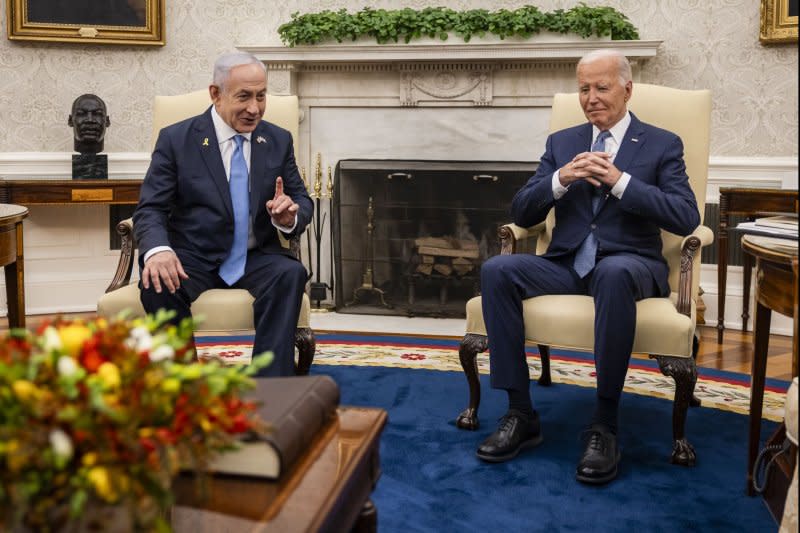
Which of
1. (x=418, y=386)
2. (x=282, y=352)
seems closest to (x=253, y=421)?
(x=282, y=352)

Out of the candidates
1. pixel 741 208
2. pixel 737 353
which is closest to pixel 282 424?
pixel 737 353

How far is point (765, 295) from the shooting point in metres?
2.56

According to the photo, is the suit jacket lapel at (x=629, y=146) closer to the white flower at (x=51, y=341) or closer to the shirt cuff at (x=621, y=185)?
the shirt cuff at (x=621, y=185)

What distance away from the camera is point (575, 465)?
9.74ft

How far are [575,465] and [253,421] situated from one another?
193cm

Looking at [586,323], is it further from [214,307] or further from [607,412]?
[214,307]

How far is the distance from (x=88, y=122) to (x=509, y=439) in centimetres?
339

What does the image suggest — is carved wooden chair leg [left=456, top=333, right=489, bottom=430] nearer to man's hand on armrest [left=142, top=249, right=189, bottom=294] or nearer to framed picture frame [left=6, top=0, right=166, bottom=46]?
man's hand on armrest [left=142, top=249, right=189, bottom=294]

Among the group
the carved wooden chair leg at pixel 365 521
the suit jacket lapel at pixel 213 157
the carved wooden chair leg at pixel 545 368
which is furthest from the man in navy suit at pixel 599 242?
the carved wooden chair leg at pixel 365 521

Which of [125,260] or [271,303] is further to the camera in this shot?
[125,260]

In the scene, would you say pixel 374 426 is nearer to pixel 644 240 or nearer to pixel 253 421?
pixel 253 421

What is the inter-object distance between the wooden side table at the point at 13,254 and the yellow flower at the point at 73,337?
78.6 inches

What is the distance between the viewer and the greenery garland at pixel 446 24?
5.12m

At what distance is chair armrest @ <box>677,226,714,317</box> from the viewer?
3.06 meters
